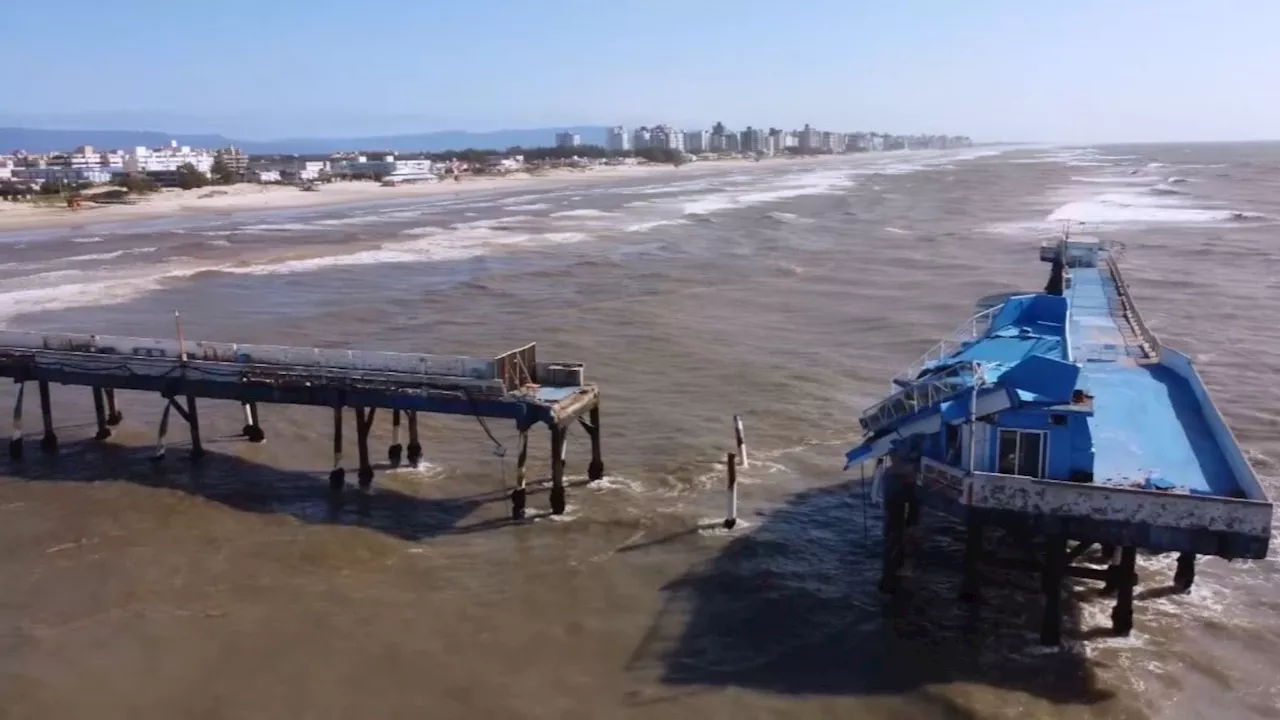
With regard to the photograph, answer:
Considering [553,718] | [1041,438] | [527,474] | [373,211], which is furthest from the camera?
[373,211]

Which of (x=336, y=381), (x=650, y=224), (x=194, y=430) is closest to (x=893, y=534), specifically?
(x=336, y=381)

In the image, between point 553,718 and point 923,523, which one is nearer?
point 553,718

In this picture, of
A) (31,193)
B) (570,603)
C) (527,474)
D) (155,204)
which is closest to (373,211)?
(155,204)

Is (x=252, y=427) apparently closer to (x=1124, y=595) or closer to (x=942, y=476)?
(x=942, y=476)

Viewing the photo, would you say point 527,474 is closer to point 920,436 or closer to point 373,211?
point 920,436

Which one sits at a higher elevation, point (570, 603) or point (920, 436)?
point (920, 436)

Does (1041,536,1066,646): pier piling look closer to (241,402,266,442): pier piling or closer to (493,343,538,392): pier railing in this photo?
(493,343,538,392): pier railing
